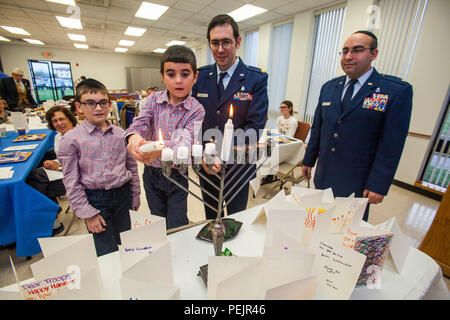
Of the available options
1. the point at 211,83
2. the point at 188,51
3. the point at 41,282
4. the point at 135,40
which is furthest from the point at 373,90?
the point at 135,40

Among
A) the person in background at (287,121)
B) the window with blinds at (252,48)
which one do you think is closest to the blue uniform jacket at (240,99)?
the person in background at (287,121)

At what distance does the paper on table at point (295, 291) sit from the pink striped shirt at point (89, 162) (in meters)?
1.18

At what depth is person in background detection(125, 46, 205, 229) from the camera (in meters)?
1.04

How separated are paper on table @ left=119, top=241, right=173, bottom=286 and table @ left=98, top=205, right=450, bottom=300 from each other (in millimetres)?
143

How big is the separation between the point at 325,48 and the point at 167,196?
4866 millimetres

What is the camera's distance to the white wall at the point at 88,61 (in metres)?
10.6

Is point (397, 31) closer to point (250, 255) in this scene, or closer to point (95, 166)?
point (250, 255)

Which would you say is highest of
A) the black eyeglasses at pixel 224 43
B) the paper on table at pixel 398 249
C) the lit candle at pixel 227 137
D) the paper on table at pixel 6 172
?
the black eyeglasses at pixel 224 43

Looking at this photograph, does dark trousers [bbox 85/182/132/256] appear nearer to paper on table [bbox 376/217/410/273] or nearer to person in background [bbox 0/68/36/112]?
paper on table [bbox 376/217/410/273]

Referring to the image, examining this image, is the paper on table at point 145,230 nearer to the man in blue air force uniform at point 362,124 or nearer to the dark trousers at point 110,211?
the dark trousers at point 110,211

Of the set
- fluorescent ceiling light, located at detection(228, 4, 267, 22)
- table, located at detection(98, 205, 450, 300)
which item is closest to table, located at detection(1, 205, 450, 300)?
table, located at detection(98, 205, 450, 300)

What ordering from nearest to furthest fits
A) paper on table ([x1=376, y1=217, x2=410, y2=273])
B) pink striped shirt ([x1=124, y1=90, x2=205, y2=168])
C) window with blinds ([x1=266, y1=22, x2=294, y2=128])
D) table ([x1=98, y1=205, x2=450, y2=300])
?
1. table ([x1=98, y1=205, x2=450, y2=300])
2. paper on table ([x1=376, y1=217, x2=410, y2=273])
3. pink striped shirt ([x1=124, y1=90, x2=205, y2=168])
4. window with blinds ([x1=266, y1=22, x2=294, y2=128])

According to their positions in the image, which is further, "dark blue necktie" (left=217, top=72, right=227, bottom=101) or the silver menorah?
"dark blue necktie" (left=217, top=72, right=227, bottom=101)
